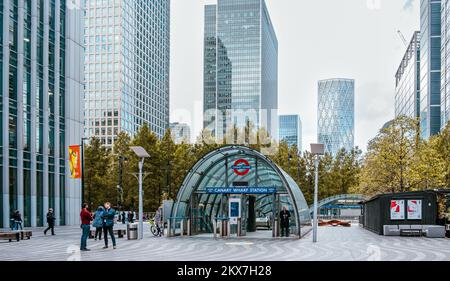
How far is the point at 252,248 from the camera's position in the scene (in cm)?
2253

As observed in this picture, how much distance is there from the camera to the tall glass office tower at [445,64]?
81312 millimetres

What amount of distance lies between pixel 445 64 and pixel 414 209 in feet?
192

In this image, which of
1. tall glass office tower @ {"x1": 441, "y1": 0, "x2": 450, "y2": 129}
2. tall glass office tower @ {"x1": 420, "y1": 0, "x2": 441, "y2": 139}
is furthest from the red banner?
tall glass office tower @ {"x1": 420, "y1": 0, "x2": 441, "y2": 139}

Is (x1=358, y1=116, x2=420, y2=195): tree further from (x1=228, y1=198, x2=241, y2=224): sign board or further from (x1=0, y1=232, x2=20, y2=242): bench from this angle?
(x1=0, y1=232, x2=20, y2=242): bench

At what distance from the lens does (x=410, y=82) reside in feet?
379

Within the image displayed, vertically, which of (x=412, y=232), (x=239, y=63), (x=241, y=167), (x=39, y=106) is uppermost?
(x=239, y=63)

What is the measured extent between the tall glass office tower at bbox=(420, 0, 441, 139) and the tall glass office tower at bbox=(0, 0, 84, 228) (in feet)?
198

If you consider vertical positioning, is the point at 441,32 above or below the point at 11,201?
above

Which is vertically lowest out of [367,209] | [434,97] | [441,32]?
[367,209]

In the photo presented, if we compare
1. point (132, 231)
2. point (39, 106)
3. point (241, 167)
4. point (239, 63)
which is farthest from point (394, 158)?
point (239, 63)

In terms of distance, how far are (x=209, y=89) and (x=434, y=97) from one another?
74.3m

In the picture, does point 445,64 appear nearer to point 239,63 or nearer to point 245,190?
point 245,190
